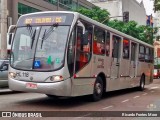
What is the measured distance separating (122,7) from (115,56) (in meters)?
70.3

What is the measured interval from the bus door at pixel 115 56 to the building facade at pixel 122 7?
61.2 m

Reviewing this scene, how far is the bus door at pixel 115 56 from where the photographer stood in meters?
15.1

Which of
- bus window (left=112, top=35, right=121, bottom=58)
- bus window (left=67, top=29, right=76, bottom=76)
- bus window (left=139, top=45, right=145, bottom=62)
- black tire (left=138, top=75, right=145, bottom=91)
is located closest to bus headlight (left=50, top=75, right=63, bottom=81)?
bus window (left=67, top=29, right=76, bottom=76)

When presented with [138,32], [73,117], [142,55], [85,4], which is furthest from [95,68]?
[85,4]

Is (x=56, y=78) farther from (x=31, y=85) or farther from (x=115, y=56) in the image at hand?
(x=115, y=56)

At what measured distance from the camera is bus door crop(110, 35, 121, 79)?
15.1 metres

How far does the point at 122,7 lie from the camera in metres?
84.0

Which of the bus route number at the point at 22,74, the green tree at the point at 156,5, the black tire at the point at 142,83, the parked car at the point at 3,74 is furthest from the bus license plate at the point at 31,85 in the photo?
the green tree at the point at 156,5

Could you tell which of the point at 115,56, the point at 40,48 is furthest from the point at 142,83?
the point at 40,48

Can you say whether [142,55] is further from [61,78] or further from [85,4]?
[85,4]

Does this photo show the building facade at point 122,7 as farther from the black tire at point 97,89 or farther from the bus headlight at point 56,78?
the bus headlight at point 56,78

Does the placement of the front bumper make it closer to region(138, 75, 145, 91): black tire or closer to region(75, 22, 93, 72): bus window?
region(75, 22, 93, 72): bus window

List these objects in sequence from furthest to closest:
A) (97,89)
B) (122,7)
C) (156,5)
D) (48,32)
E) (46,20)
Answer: (122,7) → (156,5) → (97,89) → (46,20) → (48,32)

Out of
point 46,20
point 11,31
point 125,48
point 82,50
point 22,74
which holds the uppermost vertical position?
point 46,20
